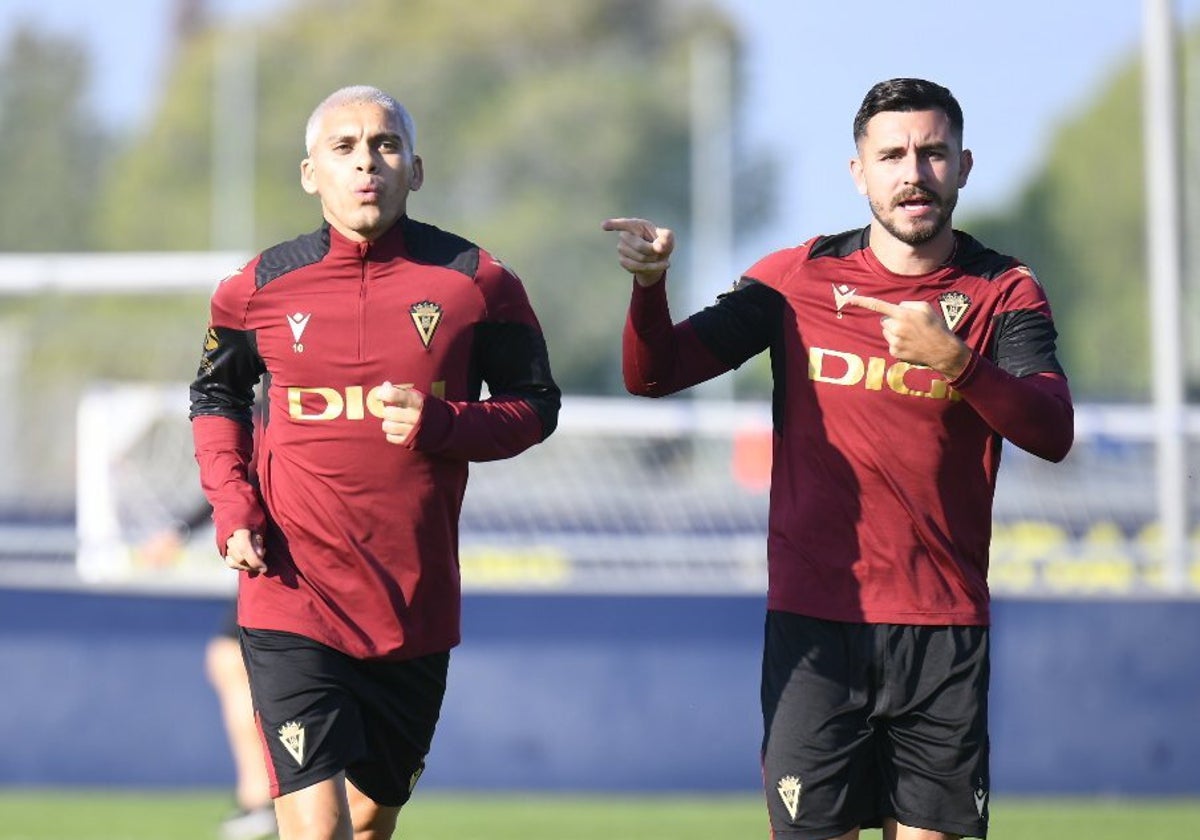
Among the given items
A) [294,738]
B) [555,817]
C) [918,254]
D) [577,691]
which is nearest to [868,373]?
[918,254]

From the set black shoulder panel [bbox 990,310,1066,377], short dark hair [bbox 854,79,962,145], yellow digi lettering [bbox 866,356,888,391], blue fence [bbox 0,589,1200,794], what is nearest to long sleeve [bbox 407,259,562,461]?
yellow digi lettering [bbox 866,356,888,391]

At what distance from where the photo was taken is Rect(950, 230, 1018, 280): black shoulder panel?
596 centimetres

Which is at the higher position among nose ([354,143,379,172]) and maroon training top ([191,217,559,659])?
nose ([354,143,379,172])

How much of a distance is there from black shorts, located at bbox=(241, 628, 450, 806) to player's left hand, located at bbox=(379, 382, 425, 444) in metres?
0.68

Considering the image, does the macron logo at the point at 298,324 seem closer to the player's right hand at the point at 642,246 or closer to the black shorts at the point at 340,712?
the black shorts at the point at 340,712

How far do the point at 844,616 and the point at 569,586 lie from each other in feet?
23.1

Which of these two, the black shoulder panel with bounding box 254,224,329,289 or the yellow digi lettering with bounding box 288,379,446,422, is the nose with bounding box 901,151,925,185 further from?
the black shoulder panel with bounding box 254,224,329,289

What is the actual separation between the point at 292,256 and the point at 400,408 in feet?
2.56

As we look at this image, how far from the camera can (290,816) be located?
5906mm

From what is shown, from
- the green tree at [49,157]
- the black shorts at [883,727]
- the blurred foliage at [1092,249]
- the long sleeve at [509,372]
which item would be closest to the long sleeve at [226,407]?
the long sleeve at [509,372]

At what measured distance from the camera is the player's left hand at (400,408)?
572 centimetres

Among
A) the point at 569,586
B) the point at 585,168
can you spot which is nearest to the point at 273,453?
the point at 569,586

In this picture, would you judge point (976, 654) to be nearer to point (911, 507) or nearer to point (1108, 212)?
point (911, 507)

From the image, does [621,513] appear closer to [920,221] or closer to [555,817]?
[555,817]
